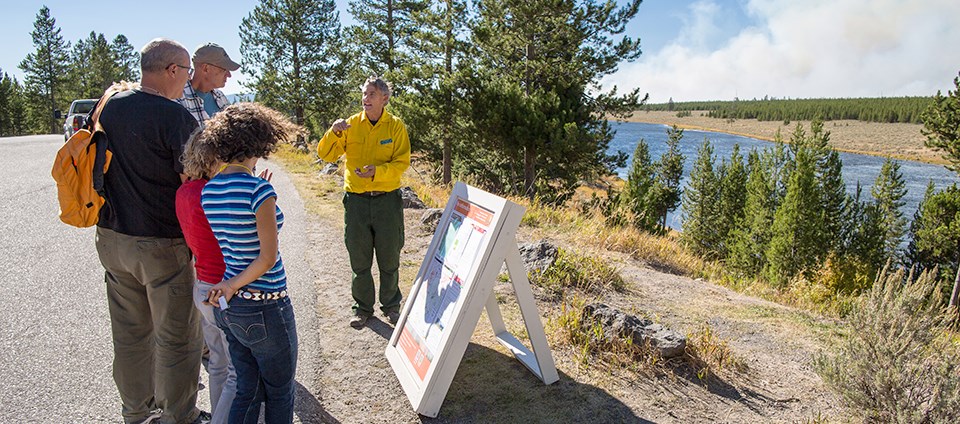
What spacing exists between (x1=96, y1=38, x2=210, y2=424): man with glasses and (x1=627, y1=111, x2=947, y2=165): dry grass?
82.4 metres

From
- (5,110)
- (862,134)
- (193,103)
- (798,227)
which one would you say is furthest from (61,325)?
(862,134)

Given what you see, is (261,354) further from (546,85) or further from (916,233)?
(916,233)

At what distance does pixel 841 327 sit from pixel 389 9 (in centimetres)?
2738

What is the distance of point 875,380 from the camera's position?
10.5ft

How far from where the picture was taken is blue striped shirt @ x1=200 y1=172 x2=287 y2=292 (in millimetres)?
2301

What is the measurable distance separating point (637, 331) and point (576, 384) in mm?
669

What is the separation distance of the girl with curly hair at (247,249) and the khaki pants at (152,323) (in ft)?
1.55

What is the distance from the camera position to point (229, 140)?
7.64 ft

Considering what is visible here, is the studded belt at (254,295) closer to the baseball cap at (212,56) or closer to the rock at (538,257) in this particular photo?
the baseball cap at (212,56)

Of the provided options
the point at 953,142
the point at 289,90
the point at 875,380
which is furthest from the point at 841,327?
the point at 289,90

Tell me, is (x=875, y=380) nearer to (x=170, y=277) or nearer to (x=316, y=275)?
(x=170, y=277)

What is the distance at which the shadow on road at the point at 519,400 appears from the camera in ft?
11.0

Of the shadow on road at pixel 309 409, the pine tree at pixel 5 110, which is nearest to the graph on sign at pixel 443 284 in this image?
the shadow on road at pixel 309 409

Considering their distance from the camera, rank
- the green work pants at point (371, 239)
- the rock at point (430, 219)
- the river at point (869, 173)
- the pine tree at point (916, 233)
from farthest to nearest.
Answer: the river at point (869, 173), the pine tree at point (916, 233), the rock at point (430, 219), the green work pants at point (371, 239)
